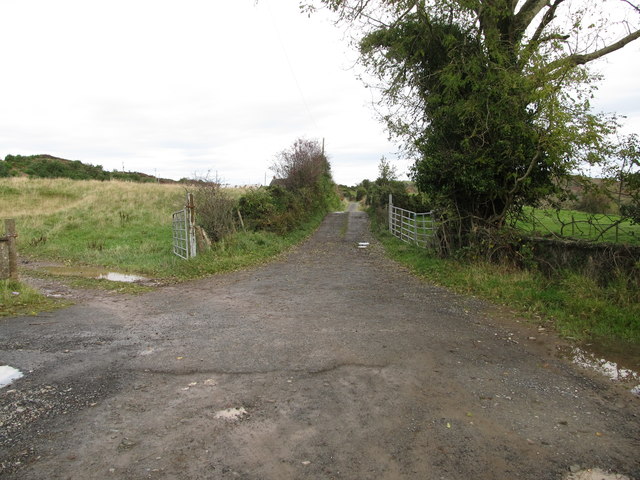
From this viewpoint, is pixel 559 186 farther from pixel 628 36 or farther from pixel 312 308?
pixel 312 308

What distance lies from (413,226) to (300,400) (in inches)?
502

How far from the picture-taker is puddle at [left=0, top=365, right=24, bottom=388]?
422cm

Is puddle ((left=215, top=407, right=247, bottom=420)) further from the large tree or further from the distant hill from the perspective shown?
the distant hill

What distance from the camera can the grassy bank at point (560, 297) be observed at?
593 centimetres

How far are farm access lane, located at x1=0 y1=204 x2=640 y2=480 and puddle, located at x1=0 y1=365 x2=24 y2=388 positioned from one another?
97 millimetres

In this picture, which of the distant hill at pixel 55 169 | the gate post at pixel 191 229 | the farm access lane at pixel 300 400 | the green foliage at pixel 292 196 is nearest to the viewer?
the farm access lane at pixel 300 400

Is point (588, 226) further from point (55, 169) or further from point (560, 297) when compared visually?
point (55, 169)

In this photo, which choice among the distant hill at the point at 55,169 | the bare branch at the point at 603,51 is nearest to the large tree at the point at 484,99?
the bare branch at the point at 603,51

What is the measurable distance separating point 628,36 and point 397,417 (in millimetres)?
11517

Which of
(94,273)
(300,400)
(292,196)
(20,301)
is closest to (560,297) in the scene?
(300,400)

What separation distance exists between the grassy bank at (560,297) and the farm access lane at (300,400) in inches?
33.4

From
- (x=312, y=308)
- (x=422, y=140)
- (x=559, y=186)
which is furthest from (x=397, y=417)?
(x=422, y=140)

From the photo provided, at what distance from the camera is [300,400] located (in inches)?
152

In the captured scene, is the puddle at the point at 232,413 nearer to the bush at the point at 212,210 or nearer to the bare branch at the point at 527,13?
the bush at the point at 212,210
